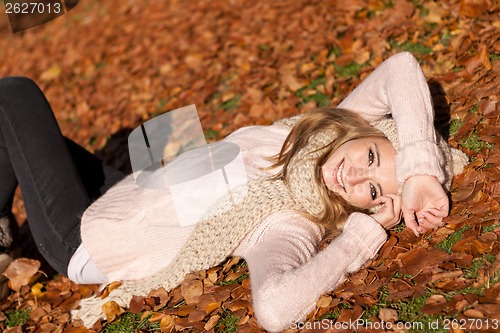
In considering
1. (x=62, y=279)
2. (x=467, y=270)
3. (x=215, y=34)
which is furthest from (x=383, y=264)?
(x=215, y=34)

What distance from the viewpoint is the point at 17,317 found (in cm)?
394

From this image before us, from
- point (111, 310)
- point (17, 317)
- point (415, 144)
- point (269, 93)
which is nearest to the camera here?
point (415, 144)

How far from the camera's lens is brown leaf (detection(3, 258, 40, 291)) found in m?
3.91

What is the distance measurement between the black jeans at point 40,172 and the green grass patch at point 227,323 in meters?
1.20

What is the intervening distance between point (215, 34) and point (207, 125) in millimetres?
1989

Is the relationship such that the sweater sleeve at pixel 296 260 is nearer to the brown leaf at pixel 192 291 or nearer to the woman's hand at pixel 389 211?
the woman's hand at pixel 389 211

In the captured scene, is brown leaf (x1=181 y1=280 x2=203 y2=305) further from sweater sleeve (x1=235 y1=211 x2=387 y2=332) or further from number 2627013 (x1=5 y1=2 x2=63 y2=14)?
number 2627013 (x1=5 y1=2 x2=63 y2=14)

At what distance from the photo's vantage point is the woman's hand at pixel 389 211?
303cm

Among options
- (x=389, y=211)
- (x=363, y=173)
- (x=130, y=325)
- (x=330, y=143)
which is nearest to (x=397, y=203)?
(x=389, y=211)

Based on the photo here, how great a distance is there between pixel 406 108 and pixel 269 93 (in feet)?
7.86

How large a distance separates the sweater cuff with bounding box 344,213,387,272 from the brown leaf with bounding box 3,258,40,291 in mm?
2301

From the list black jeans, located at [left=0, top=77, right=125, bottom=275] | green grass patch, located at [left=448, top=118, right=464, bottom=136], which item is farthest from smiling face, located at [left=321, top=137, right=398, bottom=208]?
black jeans, located at [left=0, top=77, right=125, bottom=275]

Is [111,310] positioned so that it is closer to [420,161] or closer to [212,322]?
[212,322]

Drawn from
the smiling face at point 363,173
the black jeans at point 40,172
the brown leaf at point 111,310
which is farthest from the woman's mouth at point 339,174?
the black jeans at point 40,172
